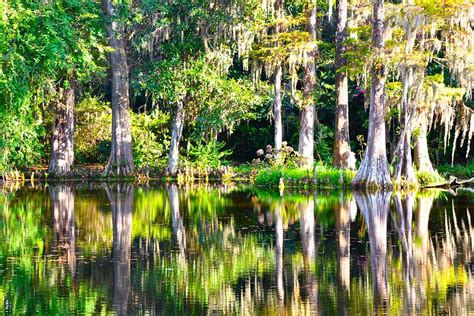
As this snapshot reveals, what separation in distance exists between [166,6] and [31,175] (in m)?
9.01

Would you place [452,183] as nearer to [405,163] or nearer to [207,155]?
[405,163]

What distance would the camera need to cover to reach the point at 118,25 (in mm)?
35500

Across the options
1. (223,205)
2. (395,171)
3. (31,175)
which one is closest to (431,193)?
(395,171)

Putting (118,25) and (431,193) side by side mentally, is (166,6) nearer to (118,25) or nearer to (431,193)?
(118,25)

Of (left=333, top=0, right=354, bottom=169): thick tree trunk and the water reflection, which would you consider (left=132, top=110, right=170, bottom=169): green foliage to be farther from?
the water reflection

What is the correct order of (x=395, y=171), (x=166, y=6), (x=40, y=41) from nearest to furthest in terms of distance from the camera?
1. (x=40, y=41)
2. (x=395, y=171)
3. (x=166, y=6)

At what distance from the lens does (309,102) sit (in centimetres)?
3291

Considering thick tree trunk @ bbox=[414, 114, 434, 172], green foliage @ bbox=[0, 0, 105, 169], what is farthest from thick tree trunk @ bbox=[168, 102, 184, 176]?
thick tree trunk @ bbox=[414, 114, 434, 172]

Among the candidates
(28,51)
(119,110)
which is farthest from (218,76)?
(28,51)

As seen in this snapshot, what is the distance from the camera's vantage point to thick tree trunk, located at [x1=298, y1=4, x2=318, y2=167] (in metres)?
33.0

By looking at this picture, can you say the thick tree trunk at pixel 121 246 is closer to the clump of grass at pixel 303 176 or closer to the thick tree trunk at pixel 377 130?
the clump of grass at pixel 303 176

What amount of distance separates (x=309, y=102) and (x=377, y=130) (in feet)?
16.8

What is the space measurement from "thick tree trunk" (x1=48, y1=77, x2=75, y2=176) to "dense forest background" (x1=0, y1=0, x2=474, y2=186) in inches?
2.8

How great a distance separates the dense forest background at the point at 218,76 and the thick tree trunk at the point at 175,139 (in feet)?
0.22
